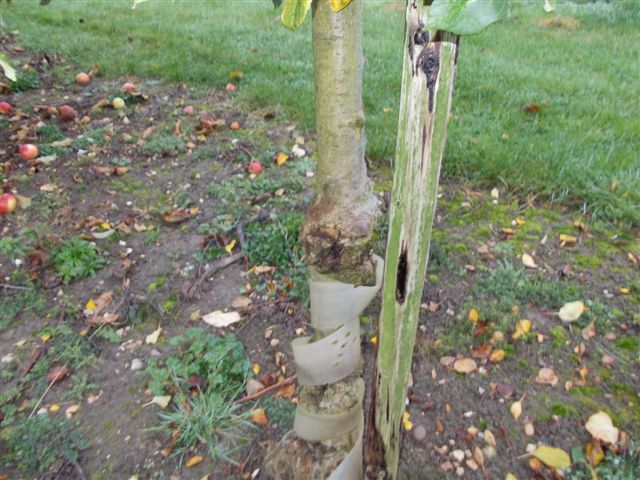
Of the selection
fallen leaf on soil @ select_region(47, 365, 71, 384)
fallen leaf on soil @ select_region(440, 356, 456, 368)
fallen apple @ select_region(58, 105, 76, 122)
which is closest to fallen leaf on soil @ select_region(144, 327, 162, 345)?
fallen leaf on soil @ select_region(47, 365, 71, 384)

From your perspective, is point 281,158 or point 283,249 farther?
point 281,158

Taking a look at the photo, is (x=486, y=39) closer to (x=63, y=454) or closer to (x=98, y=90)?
(x=98, y=90)

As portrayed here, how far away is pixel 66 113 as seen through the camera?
12.6 ft

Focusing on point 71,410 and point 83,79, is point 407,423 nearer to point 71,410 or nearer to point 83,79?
point 71,410

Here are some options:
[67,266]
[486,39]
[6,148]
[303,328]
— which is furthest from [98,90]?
[486,39]

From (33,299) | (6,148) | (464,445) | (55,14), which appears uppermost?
(55,14)

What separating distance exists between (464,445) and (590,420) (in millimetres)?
443

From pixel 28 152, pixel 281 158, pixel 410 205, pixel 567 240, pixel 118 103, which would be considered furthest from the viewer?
pixel 118 103

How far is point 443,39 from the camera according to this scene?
88 centimetres

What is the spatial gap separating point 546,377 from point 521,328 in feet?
0.74

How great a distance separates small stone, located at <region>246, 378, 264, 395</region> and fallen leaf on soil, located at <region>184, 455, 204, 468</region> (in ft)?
0.98

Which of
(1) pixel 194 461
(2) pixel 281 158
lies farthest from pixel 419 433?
(2) pixel 281 158

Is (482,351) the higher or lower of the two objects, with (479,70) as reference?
lower

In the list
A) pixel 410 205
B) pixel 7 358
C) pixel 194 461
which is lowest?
pixel 194 461
